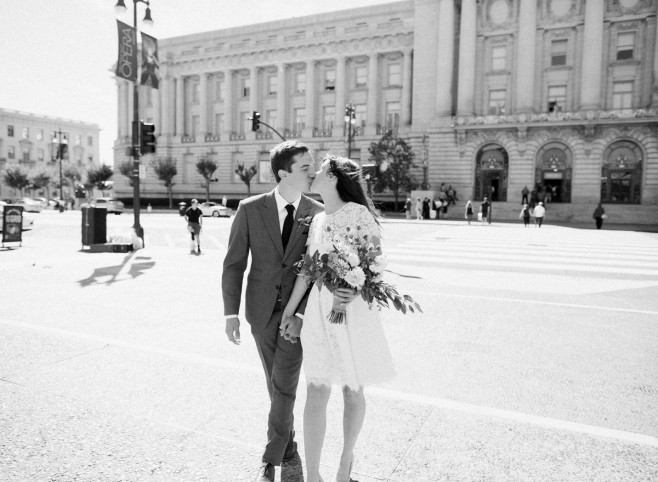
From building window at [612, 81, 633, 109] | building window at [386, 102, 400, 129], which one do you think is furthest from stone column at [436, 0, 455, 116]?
building window at [612, 81, 633, 109]

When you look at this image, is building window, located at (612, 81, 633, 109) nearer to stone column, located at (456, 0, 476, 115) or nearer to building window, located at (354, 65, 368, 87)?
stone column, located at (456, 0, 476, 115)

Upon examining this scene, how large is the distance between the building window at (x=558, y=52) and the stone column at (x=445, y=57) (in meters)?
8.57

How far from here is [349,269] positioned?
8.83 feet

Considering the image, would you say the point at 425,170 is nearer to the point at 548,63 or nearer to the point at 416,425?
the point at 548,63

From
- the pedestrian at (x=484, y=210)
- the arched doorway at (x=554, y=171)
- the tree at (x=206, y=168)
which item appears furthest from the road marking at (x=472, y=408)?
the tree at (x=206, y=168)

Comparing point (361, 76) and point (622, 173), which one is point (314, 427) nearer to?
point (622, 173)

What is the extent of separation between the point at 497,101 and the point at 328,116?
64.5 feet

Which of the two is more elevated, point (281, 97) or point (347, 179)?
point (281, 97)

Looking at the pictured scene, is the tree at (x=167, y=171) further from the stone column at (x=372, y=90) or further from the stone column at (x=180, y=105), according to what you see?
the stone column at (x=372, y=90)

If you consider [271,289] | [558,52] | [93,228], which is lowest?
[93,228]

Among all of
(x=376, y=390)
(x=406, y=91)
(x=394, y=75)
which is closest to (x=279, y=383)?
(x=376, y=390)

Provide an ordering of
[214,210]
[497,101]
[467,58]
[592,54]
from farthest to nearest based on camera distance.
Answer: [497,101] → [467,58] → [214,210] → [592,54]

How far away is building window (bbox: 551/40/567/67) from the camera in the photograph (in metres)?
43.4

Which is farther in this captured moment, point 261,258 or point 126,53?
point 126,53
